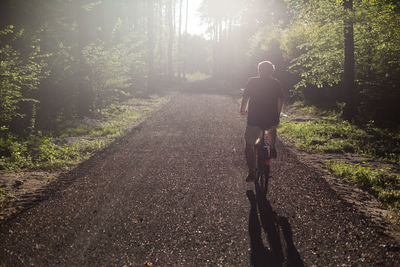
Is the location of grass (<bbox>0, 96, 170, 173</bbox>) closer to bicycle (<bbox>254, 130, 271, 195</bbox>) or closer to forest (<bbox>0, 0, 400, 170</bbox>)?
forest (<bbox>0, 0, 400, 170</bbox>)

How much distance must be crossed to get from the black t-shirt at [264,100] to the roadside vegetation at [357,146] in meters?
2.38

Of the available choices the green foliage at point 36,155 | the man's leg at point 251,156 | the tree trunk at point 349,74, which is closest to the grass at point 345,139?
the tree trunk at point 349,74

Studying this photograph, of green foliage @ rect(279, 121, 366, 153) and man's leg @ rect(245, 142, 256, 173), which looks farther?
green foliage @ rect(279, 121, 366, 153)

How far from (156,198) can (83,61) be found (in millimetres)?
12554

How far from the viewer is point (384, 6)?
10.5m

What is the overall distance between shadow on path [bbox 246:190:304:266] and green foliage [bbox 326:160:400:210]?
7.09 feet

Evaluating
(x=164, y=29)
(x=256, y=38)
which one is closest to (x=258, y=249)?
(x=256, y=38)

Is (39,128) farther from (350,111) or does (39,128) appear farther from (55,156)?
(350,111)

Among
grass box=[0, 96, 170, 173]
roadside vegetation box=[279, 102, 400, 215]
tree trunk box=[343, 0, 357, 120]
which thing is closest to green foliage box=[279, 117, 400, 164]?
roadside vegetation box=[279, 102, 400, 215]

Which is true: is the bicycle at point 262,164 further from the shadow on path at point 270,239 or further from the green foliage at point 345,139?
the green foliage at point 345,139

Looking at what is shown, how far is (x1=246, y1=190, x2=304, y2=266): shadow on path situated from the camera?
3.60m

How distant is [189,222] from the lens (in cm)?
454

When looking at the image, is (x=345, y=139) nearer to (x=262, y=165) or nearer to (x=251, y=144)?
(x=251, y=144)

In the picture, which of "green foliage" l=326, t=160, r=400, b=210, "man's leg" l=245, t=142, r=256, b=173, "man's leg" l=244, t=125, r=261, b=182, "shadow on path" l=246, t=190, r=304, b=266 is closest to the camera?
"shadow on path" l=246, t=190, r=304, b=266
